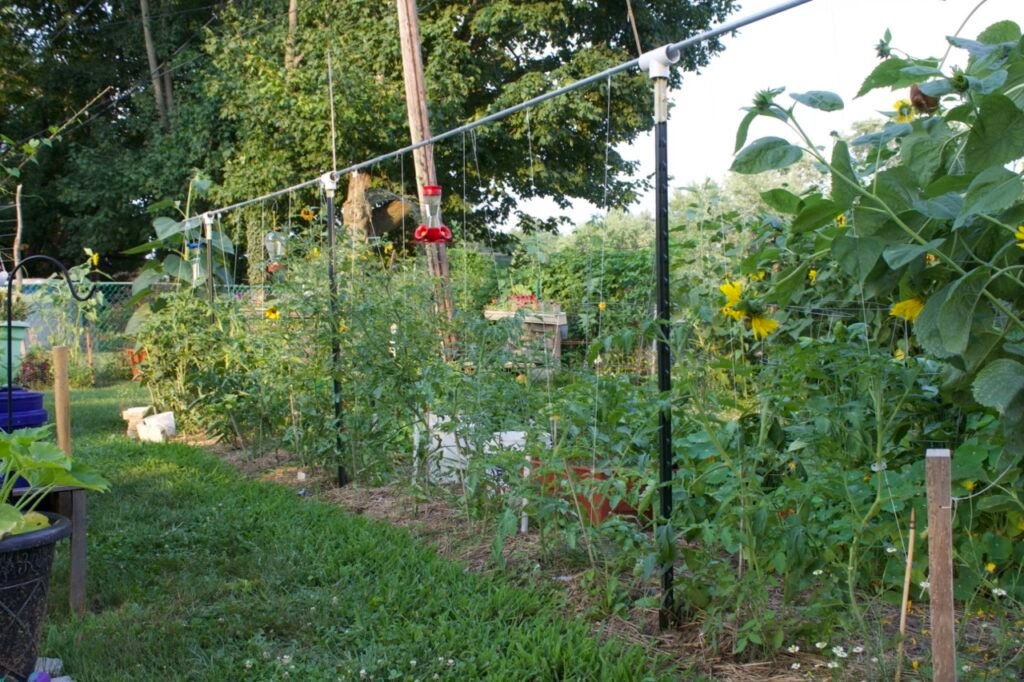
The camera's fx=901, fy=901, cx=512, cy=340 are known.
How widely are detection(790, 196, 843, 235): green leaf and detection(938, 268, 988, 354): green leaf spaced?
0.29 meters

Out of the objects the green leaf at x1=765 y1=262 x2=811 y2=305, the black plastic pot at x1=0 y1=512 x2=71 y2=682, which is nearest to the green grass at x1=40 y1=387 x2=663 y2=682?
the black plastic pot at x1=0 y1=512 x2=71 y2=682

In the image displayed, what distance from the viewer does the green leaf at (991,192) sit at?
1.63m

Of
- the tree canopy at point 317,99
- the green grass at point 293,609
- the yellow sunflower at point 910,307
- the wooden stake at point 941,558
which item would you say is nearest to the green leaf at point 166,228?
the green grass at point 293,609

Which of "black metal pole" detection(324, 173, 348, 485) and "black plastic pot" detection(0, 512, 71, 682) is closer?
"black plastic pot" detection(0, 512, 71, 682)

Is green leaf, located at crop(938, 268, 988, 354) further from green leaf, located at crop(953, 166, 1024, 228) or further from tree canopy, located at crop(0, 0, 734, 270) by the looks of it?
tree canopy, located at crop(0, 0, 734, 270)

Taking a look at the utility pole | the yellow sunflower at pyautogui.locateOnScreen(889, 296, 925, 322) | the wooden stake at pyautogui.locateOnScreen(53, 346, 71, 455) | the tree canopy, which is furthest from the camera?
the tree canopy

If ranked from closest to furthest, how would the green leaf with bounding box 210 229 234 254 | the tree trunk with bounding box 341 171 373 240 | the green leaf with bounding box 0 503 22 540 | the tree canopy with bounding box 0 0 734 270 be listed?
the green leaf with bounding box 0 503 22 540 < the green leaf with bounding box 210 229 234 254 < the tree trunk with bounding box 341 171 373 240 < the tree canopy with bounding box 0 0 734 270

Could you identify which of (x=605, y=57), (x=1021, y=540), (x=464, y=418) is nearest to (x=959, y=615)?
(x=1021, y=540)

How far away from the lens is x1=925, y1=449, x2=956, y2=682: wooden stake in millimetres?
1615

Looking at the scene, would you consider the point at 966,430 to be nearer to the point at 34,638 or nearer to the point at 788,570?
the point at 788,570

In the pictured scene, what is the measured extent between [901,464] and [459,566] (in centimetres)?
158

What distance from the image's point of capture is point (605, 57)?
1383cm

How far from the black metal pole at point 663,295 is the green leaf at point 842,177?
731 millimetres

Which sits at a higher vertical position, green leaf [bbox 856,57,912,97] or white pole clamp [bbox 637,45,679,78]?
white pole clamp [bbox 637,45,679,78]
